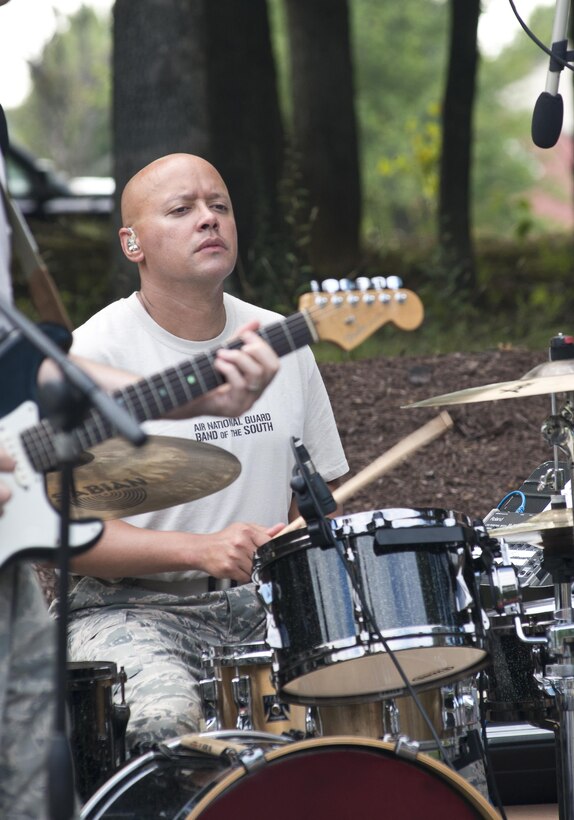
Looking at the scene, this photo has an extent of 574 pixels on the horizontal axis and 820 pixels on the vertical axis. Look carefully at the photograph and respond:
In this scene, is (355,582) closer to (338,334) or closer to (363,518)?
(363,518)

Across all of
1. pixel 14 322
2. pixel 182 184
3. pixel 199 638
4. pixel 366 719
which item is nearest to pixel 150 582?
pixel 199 638

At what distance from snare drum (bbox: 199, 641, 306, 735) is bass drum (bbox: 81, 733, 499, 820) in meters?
0.49

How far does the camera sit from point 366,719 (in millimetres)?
3047

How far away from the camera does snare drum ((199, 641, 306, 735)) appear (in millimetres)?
3230

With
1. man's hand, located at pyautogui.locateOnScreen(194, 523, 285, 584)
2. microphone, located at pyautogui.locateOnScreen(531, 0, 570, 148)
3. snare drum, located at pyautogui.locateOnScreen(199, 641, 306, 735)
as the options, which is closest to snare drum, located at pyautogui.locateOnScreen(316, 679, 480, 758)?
snare drum, located at pyautogui.locateOnScreen(199, 641, 306, 735)

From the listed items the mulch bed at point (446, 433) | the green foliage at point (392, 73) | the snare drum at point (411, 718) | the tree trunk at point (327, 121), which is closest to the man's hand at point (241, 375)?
the snare drum at point (411, 718)

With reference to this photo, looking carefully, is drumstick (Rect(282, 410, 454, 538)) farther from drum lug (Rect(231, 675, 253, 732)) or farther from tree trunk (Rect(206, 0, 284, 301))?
tree trunk (Rect(206, 0, 284, 301))

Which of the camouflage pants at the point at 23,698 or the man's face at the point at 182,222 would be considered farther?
the man's face at the point at 182,222

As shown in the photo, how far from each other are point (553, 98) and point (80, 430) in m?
2.18

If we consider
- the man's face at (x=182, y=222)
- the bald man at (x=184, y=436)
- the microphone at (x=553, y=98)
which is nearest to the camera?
the bald man at (x=184, y=436)

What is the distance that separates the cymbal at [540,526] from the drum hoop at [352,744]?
2.05 feet

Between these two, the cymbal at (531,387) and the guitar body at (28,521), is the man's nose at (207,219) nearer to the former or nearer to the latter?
the cymbal at (531,387)

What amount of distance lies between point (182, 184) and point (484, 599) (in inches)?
58.9

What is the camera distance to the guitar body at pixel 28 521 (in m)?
2.27
